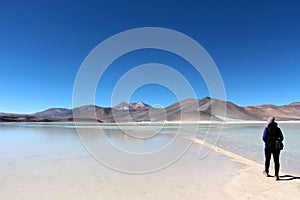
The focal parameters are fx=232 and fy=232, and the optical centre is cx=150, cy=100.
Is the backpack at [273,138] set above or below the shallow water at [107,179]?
above

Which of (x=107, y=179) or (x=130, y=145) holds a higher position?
(x=130, y=145)

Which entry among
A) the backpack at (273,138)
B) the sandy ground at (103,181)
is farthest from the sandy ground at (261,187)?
the backpack at (273,138)

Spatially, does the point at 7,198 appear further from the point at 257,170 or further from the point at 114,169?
the point at 257,170

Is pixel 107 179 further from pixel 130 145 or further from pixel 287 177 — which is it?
pixel 130 145

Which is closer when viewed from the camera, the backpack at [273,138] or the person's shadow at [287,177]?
the person's shadow at [287,177]

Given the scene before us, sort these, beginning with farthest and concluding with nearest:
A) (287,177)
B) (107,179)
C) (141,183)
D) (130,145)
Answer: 1. (130,145)
2. (287,177)
3. (107,179)
4. (141,183)

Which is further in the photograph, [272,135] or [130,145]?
[130,145]

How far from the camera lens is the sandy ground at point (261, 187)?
202 inches

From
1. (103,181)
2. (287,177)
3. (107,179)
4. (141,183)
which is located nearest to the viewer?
(141,183)

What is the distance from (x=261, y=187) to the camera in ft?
18.9

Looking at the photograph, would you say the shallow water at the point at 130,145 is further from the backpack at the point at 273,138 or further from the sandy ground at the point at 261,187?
the backpack at the point at 273,138

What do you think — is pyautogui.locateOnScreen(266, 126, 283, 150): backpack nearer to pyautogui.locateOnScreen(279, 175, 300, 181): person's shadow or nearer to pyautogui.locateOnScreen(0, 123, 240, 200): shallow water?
pyautogui.locateOnScreen(279, 175, 300, 181): person's shadow

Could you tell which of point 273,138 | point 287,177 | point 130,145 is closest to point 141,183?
point 273,138

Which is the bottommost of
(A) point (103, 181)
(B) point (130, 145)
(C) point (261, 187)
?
(A) point (103, 181)
